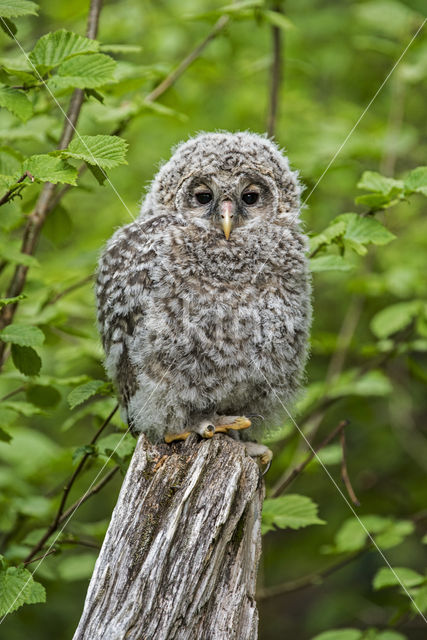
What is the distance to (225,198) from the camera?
270 cm

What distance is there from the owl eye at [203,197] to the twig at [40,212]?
2.15ft

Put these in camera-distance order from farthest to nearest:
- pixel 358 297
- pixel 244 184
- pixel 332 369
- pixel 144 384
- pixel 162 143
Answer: pixel 162 143
pixel 358 297
pixel 332 369
pixel 244 184
pixel 144 384

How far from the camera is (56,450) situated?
13.6 feet

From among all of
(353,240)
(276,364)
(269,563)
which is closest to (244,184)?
(353,240)

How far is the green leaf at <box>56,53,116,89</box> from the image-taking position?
2.47 metres

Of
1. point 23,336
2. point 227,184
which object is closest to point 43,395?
point 23,336

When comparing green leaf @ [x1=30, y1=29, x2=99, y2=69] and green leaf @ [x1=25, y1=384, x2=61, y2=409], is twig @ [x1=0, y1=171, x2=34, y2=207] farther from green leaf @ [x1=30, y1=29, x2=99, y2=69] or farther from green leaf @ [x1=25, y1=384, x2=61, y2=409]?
green leaf @ [x1=25, y1=384, x2=61, y2=409]

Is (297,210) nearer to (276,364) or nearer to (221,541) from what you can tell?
(276,364)

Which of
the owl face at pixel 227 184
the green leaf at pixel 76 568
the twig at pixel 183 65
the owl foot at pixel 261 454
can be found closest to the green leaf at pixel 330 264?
the owl face at pixel 227 184

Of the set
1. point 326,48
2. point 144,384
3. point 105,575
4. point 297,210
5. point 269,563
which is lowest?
point 269,563

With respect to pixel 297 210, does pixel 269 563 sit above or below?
below

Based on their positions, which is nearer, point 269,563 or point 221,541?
point 221,541

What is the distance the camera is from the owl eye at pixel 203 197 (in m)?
2.77

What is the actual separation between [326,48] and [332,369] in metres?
2.64
